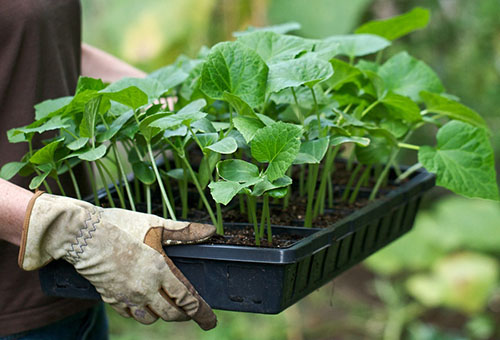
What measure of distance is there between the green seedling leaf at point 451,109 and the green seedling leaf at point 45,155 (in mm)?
507

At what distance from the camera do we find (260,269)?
2.10ft

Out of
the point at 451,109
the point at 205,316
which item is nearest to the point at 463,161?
the point at 451,109

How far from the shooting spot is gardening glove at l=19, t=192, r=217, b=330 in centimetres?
64

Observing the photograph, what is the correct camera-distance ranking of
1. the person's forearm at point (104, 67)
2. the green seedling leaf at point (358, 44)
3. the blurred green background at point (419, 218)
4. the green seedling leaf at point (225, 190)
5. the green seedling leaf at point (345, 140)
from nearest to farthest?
the green seedling leaf at point (225, 190)
the green seedling leaf at point (345, 140)
the green seedling leaf at point (358, 44)
the person's forearm at point (104, 67)
the blurred green background at point (419, 218)

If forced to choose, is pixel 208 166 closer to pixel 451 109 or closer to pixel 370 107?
pixel 370 107

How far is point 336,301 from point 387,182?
5.12 ft

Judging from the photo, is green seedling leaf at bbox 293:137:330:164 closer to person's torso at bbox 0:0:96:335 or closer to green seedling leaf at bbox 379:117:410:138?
green seedling leaf at bbox 379:117:410:138

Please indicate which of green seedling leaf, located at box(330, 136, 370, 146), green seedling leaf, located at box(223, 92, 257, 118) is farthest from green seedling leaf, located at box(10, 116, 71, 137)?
green seedling leaf, located at box(330, 136, 370, 146)

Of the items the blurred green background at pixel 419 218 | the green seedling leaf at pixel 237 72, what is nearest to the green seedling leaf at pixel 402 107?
the green seedling leaf at pixel 237 72

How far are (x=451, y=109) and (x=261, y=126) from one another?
1.11ft

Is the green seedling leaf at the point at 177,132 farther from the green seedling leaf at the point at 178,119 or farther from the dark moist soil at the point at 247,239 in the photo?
the dark moist soil at the point at 247,239

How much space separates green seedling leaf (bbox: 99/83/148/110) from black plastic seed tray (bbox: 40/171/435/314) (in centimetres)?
18

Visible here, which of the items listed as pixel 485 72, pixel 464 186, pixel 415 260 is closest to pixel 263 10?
pixel 485 72

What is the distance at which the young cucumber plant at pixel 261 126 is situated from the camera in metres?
0.68
